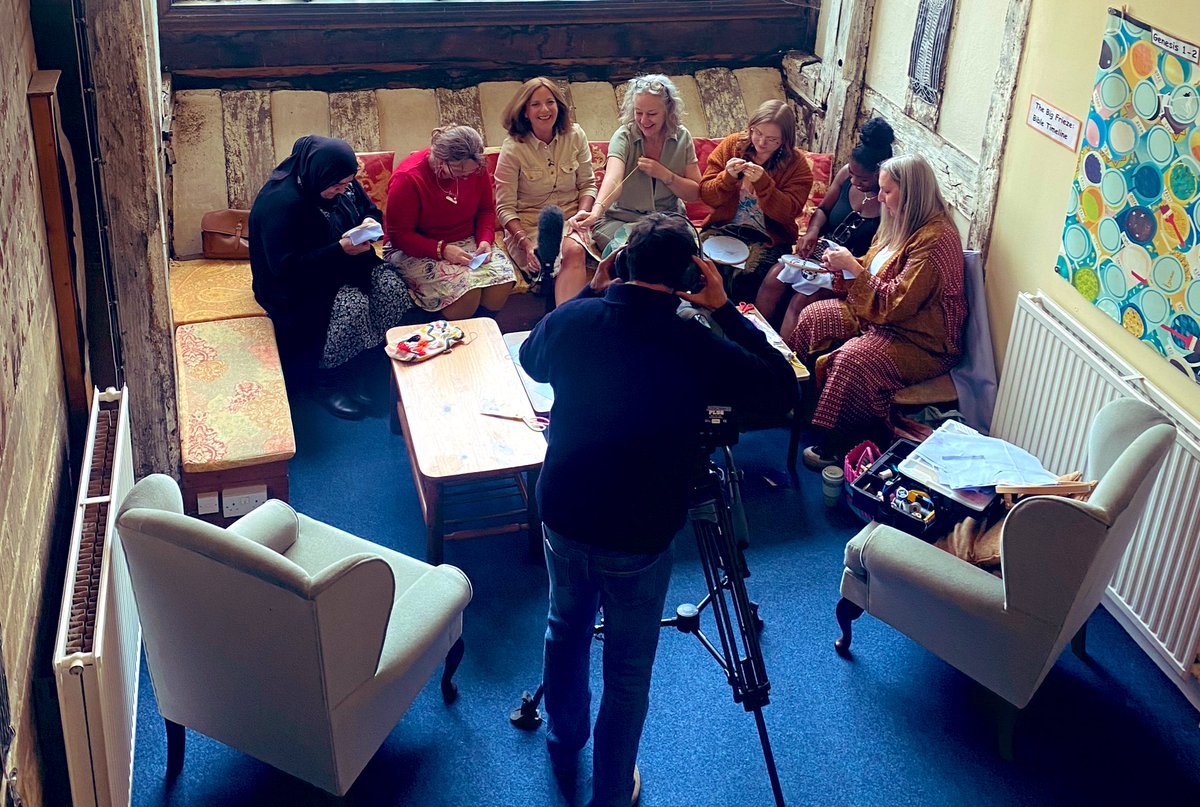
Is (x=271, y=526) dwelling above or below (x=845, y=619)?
above

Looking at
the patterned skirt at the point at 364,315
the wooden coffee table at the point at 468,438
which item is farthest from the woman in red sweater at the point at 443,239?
the wooden coffee table at the point at 468,438

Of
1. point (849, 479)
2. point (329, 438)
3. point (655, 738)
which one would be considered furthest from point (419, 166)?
point (655, 738)

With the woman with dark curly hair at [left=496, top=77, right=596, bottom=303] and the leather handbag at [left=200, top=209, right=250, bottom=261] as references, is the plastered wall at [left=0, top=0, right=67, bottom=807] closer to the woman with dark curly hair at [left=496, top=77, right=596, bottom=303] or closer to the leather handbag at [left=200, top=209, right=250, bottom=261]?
the leather handbag at [left=200, top=209, right=250, bottom=261]

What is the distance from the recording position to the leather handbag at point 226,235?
521 cm

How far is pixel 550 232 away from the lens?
4477mm

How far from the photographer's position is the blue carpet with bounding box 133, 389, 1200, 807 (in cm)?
315

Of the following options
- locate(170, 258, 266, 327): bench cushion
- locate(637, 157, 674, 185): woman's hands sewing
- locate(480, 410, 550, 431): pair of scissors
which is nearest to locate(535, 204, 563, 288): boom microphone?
locate(637, 157, 674, 185): woman's hands sewing

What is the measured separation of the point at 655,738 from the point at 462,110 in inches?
141

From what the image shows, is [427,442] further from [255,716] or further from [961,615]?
[961,615]

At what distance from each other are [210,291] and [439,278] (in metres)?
0.98

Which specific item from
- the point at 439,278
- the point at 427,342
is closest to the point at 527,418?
the point at 427,342

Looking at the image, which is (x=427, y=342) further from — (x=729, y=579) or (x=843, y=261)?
(x=729, y=579)

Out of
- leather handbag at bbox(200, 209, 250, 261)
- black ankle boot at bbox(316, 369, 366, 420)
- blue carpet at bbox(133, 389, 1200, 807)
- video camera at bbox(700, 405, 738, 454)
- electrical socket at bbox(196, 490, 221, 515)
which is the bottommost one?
blue carpet at bbox(133, 389, 1200, 807)

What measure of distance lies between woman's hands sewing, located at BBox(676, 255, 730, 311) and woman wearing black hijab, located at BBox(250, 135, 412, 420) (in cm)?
236
